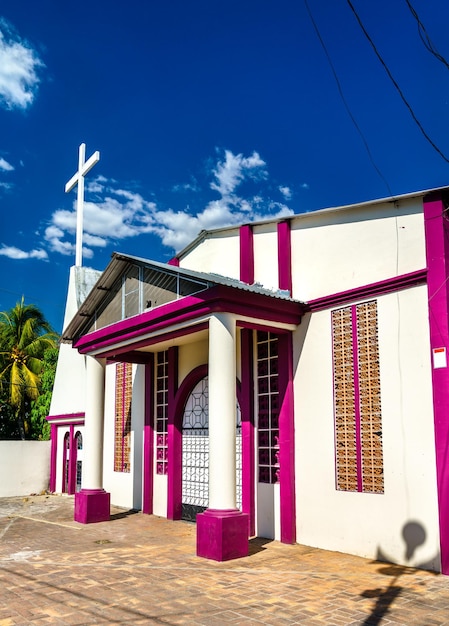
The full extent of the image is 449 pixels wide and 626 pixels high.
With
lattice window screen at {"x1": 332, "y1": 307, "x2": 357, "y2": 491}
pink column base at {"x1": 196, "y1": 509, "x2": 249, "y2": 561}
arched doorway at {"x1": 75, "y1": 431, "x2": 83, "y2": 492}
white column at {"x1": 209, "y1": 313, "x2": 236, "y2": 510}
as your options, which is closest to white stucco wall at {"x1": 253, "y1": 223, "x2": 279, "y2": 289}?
lattice window screen at {"x1": 332, "y1": 307, "x2": 357, "y2": 491}

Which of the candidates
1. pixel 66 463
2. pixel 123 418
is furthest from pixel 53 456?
pixel 123 418

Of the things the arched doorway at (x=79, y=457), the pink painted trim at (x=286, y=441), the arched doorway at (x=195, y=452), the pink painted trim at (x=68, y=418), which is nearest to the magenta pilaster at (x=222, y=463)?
the pink painted trim at (x=286, y=441)

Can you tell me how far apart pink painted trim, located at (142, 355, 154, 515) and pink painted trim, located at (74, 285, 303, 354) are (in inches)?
87.5

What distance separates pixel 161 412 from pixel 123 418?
6.12ft

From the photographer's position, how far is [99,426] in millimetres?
11836

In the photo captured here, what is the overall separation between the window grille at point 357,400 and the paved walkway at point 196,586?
1081mm

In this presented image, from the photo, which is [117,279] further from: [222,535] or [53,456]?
[53,456]

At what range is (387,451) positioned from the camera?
7.66 metres

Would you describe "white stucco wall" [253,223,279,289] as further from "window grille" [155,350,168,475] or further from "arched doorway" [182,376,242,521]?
"window grille" [155,350,168,475]

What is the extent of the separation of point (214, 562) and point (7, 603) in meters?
2.72

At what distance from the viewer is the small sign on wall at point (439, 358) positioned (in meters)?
7.12

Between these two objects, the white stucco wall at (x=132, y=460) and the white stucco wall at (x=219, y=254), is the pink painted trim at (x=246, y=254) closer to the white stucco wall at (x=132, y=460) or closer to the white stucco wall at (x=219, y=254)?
the white stucco wall at (x=219, y=254)

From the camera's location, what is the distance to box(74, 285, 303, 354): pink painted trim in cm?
827

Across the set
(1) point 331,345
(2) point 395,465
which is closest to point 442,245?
(1) point 331,345
